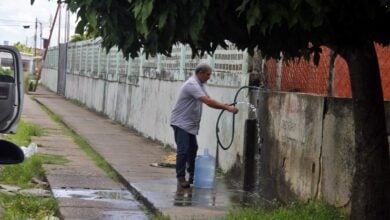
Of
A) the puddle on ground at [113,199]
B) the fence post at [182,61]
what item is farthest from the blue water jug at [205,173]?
the fence post at [182,61]

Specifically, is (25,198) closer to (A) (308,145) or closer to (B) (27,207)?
(B) (27,207)

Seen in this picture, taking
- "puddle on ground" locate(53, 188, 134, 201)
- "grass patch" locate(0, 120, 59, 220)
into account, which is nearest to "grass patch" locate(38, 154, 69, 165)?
"grass patch" locate(0, 120, 59, 220)

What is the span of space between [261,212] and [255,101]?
2.78m

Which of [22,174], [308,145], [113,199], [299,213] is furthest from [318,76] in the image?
[22,174]

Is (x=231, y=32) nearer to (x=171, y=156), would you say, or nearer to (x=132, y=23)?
(x=132, y=23)

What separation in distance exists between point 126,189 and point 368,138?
16.2ft

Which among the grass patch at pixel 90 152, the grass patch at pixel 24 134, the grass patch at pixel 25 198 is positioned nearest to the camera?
the grass patch at pixel 25 198

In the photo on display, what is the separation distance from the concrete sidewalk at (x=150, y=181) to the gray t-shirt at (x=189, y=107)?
864 mm

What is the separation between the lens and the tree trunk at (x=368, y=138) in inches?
211

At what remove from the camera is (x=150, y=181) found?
33.4 feet

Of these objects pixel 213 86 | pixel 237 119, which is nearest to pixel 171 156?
pixel 213 86

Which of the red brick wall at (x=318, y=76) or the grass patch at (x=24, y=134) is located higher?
the red brick wall at (x=318, y=76)

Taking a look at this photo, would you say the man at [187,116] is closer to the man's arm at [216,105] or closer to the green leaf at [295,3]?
the man's arm at [216,105]

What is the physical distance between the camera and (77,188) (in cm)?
962
